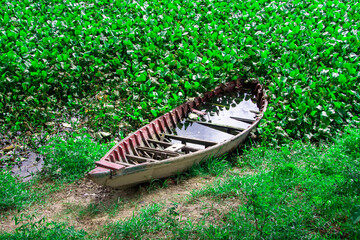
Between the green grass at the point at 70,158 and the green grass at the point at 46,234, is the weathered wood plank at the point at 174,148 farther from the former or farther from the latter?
the green grass at the point at 46,234

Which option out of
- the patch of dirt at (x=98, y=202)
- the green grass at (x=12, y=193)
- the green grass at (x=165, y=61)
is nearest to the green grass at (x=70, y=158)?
the patch of dirt at (x=98, y=202)

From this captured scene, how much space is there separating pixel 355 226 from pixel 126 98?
4.52m

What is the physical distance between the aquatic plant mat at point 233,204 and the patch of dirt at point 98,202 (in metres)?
0.01

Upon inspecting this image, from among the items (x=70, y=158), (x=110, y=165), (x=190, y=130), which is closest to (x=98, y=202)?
(x=110, y=165)

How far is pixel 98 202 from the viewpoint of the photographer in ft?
15.4

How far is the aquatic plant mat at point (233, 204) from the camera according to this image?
3694 mm

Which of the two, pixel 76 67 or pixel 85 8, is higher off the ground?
pixel 85 8

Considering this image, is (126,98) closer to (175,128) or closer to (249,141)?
(175,128)

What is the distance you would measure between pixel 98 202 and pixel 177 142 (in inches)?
66.4

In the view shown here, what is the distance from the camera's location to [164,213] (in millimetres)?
4211

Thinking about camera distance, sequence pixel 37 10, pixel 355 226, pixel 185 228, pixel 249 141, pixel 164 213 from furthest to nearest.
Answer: pixel 37 10 < pixel 249 141 < pixel 164 213 < pixel 185 228 < pixel 355 226

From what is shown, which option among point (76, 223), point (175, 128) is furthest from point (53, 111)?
point (76, 223)

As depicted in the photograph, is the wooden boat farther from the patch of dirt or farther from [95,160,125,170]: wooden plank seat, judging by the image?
the patch of dirt

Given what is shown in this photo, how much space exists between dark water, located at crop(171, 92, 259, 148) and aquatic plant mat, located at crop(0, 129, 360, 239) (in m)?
0.78
